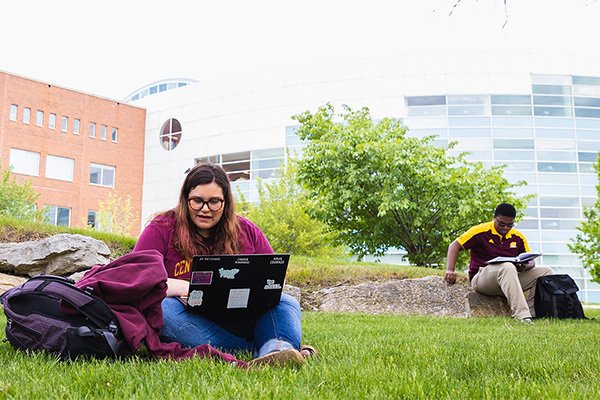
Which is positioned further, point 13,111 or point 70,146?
point 70,146

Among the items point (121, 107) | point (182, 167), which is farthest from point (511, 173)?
point (121, 107)

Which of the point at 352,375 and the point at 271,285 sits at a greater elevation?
the point at 271,285

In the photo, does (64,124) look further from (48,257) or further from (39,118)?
(48,257)

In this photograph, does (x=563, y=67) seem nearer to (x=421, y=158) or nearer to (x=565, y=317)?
(x=421, y=158)

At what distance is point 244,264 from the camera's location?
11.8ft

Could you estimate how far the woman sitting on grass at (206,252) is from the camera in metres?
3.87

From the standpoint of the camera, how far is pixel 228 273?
3594mm

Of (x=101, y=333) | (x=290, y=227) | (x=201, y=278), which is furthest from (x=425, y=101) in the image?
(x=101, y=333)

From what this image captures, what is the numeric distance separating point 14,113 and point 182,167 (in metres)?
10.8

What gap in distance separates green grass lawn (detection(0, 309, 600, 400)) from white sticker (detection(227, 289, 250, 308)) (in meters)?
0.49

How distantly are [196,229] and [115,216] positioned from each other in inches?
1397

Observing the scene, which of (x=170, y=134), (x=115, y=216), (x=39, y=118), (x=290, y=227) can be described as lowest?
(x=290, y=227)

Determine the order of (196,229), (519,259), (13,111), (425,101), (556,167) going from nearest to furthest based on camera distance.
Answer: (196,229)
(519,259)
(556,167)
(425,101)
(13,111)

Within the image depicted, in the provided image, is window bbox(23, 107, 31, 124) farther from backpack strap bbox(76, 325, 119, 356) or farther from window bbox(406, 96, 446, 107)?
backpack strap bbox(76, 325, 119, 356)
